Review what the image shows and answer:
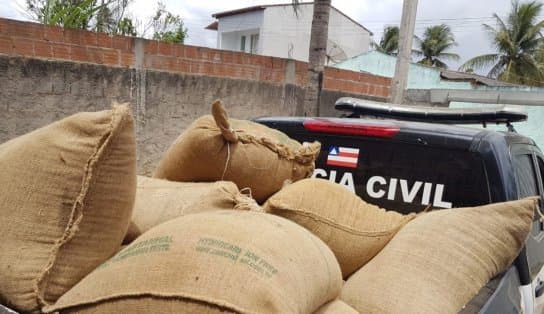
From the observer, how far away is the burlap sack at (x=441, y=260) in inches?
61.0

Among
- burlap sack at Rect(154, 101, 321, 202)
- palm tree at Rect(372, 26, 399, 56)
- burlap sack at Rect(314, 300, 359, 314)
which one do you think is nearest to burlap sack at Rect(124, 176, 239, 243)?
burlap sack at Rect(154, 101, 321, 202)

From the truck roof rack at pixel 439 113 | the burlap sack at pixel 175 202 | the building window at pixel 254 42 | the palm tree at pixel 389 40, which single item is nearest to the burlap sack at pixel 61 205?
the burlap sack at pixel 175 202

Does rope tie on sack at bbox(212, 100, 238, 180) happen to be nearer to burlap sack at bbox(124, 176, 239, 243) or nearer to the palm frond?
burlap sack at bbox(124, 176, 239, 243)

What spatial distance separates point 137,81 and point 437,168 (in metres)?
3.89

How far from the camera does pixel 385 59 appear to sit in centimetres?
1792

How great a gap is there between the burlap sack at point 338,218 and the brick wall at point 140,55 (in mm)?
3621

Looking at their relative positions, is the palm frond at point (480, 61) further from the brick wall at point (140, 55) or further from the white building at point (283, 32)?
the brick wall at point (140, 55)

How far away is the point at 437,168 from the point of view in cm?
223

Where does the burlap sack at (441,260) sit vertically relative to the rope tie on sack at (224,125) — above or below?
below

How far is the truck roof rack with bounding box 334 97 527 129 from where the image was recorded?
3100 mm

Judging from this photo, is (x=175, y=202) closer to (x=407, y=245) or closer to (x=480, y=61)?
(x=407, y=245)

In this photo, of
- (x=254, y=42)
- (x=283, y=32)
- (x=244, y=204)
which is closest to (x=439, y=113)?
(x=244, y=204)

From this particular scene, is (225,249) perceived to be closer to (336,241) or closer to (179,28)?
(336,241)

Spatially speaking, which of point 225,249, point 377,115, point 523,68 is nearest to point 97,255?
point 225,249
